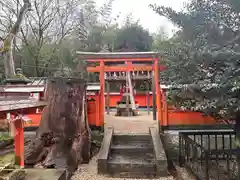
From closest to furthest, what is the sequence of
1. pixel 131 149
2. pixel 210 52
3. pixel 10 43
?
pixel 210 52 → pixel 131 149 → pixel 10 43

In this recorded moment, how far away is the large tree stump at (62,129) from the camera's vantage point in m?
5.15

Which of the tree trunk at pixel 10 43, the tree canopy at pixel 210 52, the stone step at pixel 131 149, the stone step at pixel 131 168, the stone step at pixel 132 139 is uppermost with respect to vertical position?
the tree trunk at pixel 10 43

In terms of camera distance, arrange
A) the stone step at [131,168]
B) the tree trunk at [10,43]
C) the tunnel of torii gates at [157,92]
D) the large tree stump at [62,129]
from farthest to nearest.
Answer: the tree trunk at [10,43], the tunnel of torii gates at [157,92], the large tree stump at [62,129], the stone step at [131,168]

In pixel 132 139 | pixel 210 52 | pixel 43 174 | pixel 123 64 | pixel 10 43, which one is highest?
pixel 10 43

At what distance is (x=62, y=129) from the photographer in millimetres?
5328

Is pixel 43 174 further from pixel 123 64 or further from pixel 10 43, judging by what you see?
pixel 10 43

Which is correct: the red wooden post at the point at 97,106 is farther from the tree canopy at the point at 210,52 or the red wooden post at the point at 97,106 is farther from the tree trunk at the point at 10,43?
the tree trunk at the point at 10,43

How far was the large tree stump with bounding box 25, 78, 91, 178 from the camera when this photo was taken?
515 cm

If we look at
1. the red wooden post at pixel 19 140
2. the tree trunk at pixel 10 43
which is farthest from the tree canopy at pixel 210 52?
the tree trunk at pixel 10 43

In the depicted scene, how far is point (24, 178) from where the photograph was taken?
3908 mm

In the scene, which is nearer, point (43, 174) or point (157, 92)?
point (43, 174)

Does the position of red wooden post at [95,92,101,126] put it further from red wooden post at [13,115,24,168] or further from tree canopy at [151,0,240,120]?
tree canopy at [151,0,240,120]

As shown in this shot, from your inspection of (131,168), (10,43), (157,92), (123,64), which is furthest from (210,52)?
(10,43)

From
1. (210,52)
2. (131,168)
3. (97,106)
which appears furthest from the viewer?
(97,106)
